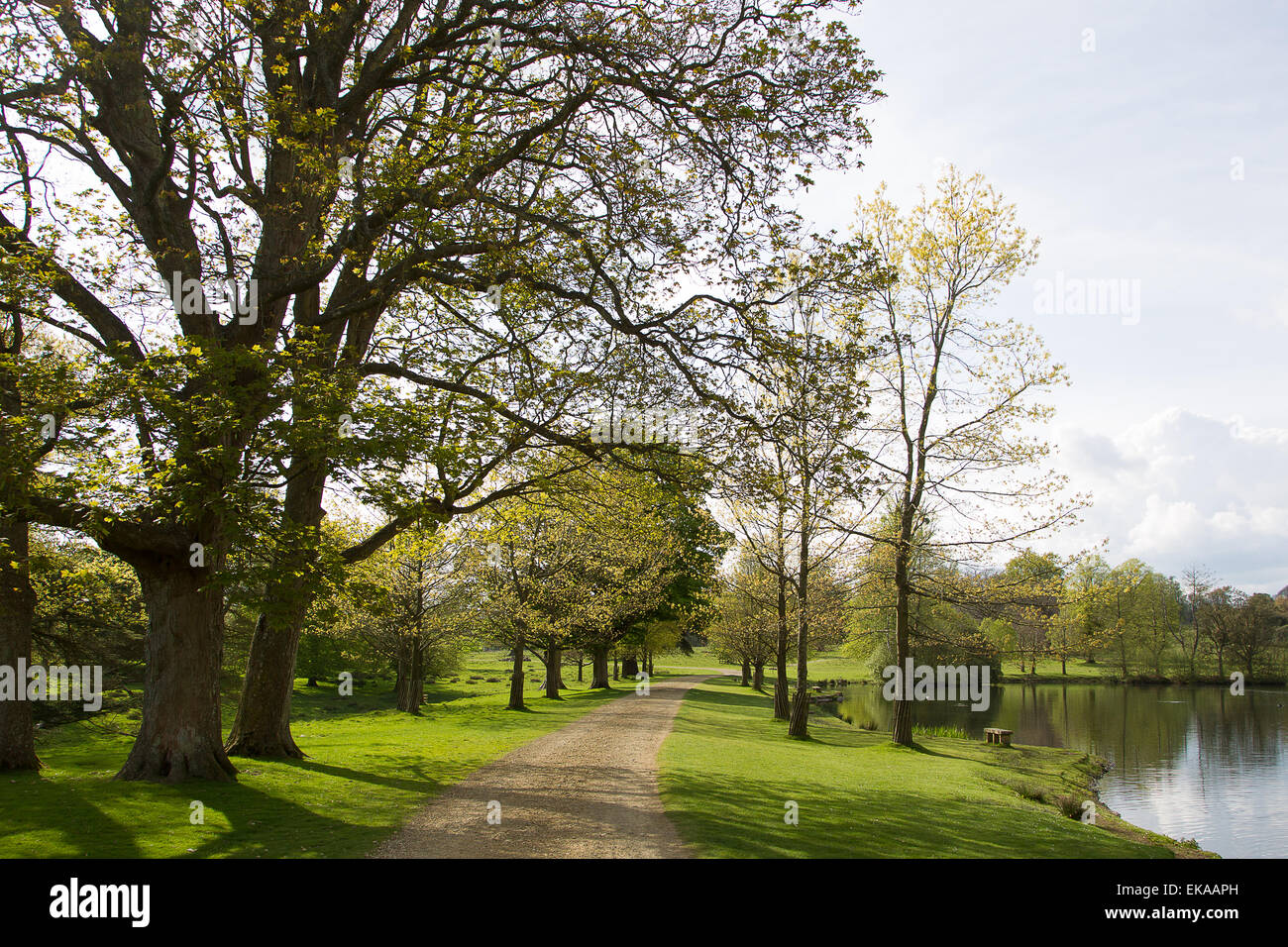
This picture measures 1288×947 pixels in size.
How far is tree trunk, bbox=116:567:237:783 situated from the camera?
1084 cm

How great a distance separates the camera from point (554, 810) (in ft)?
34.9

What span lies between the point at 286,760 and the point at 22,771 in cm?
385

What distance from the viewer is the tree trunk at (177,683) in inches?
427

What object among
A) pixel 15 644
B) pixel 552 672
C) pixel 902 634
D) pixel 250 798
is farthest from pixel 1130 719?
pixel 15 644

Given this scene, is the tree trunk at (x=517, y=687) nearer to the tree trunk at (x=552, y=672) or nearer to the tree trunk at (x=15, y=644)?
the tree trunk at (x=552, y=672)

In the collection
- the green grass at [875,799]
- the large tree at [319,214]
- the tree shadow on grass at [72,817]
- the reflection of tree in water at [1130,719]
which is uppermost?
the large tree at [319,214]

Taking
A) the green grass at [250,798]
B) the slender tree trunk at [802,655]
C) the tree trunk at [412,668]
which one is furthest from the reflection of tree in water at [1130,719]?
the green grass at [250,798]

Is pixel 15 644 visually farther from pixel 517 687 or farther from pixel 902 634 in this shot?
pixel 902 634

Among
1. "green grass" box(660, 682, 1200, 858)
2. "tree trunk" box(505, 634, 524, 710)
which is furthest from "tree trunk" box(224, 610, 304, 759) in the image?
"tree trunk" box(505, 634, 524, 710)

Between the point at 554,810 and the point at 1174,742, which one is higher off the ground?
the point at 554,810

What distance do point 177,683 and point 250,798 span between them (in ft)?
6.79

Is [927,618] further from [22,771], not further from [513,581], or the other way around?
[22,771]

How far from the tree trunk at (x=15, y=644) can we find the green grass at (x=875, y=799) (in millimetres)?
10520
